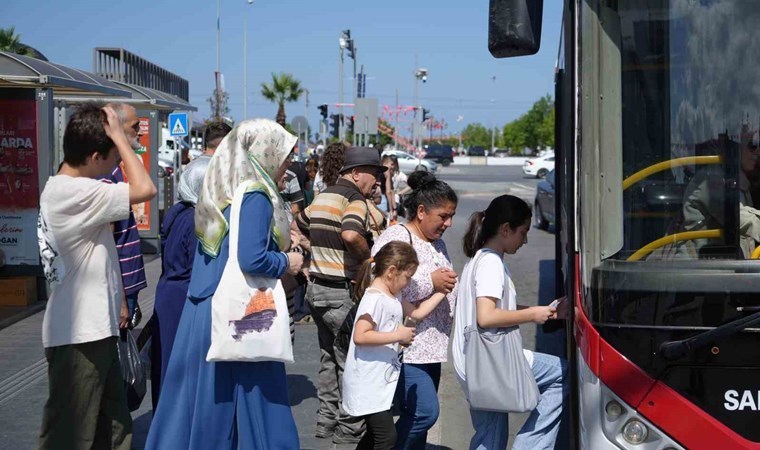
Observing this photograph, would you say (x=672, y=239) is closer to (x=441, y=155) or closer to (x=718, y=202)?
(x=718, y=202)

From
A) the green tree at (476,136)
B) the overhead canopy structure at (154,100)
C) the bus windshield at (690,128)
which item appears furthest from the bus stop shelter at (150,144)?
the green tree at (476,136)

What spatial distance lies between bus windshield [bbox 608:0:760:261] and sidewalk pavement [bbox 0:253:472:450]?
2914 millimetres

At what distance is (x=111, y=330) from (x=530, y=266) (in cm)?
1195

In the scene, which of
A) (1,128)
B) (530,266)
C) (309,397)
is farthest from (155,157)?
(309,397)

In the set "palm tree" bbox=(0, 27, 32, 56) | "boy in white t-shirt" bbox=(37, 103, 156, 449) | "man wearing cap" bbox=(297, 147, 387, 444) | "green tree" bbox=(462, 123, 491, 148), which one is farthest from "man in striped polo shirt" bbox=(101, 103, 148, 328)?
"green tree" bbox=(462, 123, 491, 148)

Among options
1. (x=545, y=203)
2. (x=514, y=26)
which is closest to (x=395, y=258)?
(x=514, y=26)

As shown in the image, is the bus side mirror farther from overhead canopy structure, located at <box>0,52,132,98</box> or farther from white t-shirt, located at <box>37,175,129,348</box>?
overhead canopy structure, located at <box>0,52,132,98</box>

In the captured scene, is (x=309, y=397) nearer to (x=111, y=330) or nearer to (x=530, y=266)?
(x=111, y=330)

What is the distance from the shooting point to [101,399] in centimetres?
477

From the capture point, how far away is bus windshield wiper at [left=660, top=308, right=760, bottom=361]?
3.48 m

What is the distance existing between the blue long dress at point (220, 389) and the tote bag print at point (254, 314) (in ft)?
0.34

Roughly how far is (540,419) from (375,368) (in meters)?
0.84

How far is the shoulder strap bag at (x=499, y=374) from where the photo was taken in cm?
445

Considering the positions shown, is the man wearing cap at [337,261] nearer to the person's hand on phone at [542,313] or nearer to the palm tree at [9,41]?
the person's hand on phone at [542,313]
